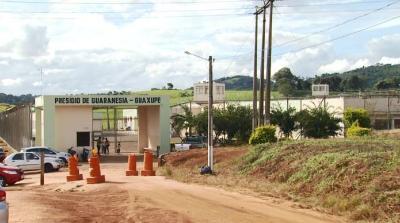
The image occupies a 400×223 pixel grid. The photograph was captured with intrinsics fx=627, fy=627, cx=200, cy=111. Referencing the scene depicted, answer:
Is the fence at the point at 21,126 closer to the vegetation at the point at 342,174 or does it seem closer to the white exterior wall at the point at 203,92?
the white exterior wall at the point at 203,92

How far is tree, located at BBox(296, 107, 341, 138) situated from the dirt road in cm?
3107

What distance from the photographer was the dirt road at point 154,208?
1398 centimetres

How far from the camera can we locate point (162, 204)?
54.9 feet

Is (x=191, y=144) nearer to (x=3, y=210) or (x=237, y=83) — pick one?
(x=3, y=210)

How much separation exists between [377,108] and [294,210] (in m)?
44.8

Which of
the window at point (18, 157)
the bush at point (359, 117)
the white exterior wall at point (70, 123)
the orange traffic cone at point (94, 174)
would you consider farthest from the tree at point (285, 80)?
the orange traffic cone at point (94, 174)

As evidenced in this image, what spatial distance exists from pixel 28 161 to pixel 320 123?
23.6m

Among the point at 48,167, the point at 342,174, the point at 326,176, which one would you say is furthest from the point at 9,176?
the point at 342,174

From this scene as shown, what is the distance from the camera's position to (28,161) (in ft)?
136

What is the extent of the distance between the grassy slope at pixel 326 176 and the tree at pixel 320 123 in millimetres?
22443

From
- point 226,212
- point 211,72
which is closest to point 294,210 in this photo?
point 226,212

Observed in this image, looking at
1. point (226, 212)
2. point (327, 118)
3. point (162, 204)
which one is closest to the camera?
point (226, 212)

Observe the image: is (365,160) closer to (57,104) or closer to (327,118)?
(327,118)

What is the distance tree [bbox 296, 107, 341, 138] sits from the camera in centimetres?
5138
